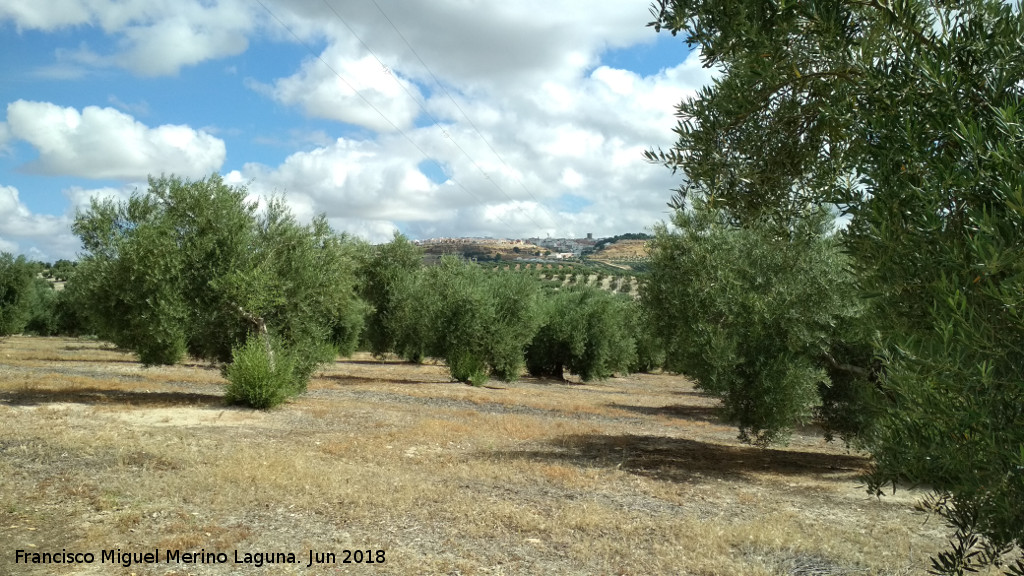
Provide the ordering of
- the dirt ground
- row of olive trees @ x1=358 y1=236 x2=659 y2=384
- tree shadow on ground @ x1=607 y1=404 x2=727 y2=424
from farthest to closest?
row of olive trees @ x1=358 y1=236 x2=659 y2=384 < tree shadow on ground @ x1=607 y1=404 x2=727 y2=424 < the dirt ground

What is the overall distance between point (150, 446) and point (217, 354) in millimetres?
8451

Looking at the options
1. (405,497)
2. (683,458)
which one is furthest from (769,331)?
(405,497)

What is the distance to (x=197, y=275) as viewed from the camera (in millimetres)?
18484

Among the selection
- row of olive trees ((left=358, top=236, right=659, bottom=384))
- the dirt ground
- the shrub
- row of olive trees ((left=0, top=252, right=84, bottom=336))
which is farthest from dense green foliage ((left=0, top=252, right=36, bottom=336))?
the shrub

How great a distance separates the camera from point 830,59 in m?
4.05

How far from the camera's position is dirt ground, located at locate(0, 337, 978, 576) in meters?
7.32

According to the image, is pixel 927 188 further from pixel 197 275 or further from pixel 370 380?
pixel 370 380

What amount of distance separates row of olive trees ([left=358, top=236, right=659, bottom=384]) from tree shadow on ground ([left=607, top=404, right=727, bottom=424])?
3.07 m

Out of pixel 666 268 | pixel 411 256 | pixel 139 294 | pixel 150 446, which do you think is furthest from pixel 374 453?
pixel 411 256

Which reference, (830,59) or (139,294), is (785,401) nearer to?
(830,59)

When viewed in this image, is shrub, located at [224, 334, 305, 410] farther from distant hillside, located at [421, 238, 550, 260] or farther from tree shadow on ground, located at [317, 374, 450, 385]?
distant hillside, located at [421, 238, 550, 260]

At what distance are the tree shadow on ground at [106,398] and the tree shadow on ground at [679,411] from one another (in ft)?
57.5

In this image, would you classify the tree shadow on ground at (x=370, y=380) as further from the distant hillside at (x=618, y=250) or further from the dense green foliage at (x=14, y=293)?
the distant hillside at (x=618, y=250)

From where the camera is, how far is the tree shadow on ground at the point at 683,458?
14.3 metres
